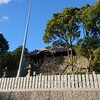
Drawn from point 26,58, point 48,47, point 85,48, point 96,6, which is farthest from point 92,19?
point 26,58

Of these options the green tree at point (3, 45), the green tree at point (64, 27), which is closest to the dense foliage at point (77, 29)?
the green tree at point (64, 27)

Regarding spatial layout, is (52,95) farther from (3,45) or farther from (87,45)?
(3,45)

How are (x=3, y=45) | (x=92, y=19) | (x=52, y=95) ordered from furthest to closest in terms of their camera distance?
(x=3, y=45) < (x=92, y=19) < (x=52, y=95)

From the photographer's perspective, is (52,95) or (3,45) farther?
(3,45)

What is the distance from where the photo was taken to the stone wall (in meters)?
8.02

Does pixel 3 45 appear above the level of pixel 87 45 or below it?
above

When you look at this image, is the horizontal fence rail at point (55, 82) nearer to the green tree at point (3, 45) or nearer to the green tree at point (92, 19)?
the green tree at point (92, 19)

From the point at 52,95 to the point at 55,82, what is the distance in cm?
52

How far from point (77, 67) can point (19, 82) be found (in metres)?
18.8

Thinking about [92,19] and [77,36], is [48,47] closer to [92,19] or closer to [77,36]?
[77,36]

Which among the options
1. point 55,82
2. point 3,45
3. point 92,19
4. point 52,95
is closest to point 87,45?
point 92,19

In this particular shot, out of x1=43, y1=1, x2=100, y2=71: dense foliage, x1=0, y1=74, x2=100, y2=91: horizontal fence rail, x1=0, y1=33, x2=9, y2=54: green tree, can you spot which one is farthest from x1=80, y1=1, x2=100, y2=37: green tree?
x1=0, y1=33, x2=9, y2=54: green tree

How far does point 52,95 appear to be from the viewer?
8398 mm

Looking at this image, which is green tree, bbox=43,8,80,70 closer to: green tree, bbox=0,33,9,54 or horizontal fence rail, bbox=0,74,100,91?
green tree, bbox=0,33,9,54
